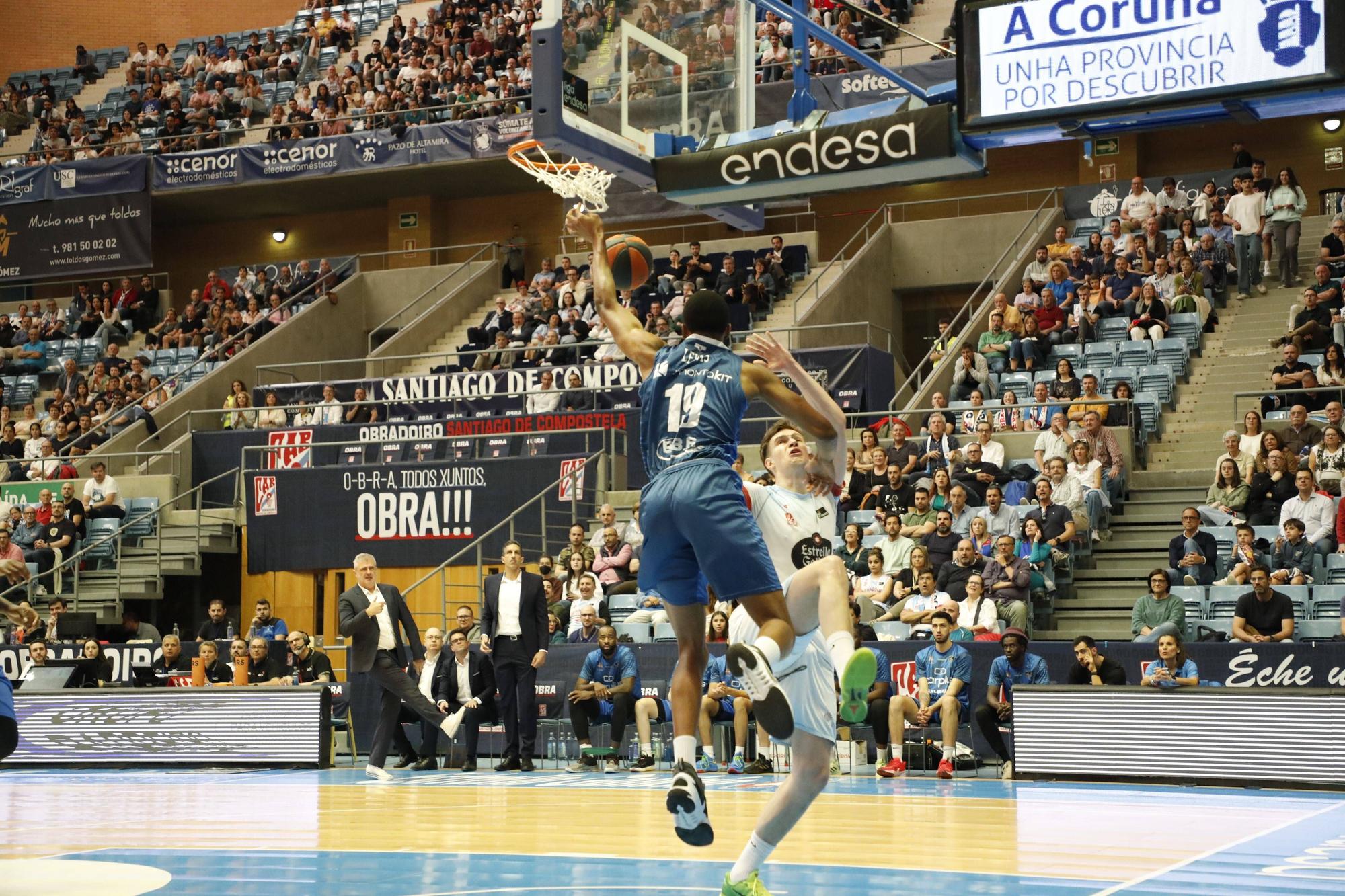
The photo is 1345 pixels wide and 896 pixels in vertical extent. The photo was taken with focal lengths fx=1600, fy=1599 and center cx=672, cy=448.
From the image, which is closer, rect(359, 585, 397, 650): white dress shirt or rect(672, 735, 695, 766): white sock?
rect(672, 735, 695, 766): white sock

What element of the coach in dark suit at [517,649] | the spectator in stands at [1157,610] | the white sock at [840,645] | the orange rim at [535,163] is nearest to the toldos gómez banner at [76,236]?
the coach in dark suit at [517,649]

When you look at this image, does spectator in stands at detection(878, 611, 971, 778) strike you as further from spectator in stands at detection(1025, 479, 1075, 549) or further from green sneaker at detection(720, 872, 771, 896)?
green sneaker at detection(720, 872, 771, 896)

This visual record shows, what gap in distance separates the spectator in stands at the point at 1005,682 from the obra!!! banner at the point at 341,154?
1703 centimetres

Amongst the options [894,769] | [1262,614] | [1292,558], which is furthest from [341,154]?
[1262,614]

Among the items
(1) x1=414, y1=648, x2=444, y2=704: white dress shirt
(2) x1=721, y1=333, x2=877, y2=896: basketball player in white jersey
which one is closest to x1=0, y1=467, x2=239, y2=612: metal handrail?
(1) x1=414, y1=648, x2=444, y2=704: white dress shirt

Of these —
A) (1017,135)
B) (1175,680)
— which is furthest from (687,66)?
(1175,680)

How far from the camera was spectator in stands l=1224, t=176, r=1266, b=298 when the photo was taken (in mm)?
21641

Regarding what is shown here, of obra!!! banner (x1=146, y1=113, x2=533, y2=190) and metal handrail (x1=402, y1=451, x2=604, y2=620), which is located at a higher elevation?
obra!!! banner (x1=146, y1=113, x2=533, y2=190)

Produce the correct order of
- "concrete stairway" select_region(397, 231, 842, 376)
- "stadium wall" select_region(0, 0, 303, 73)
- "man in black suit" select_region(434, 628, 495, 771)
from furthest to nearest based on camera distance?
"stadium wall" select_region(0, 0, 303, 73) → "concrete stairway" select_region(397, 231, 842, 376) → "man in black suit" select_region(434, 628, 495, 771)

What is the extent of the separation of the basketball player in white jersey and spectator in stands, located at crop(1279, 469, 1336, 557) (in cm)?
891

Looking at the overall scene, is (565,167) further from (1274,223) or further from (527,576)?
(1274,223)

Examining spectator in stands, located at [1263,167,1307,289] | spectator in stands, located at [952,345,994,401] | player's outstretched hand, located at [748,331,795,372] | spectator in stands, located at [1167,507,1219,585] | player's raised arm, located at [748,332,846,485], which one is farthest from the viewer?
spectator in stands, located at [1263,167,1307,289]

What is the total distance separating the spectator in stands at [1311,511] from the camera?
15.2m

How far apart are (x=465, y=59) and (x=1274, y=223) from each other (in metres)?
Result: 16.0
